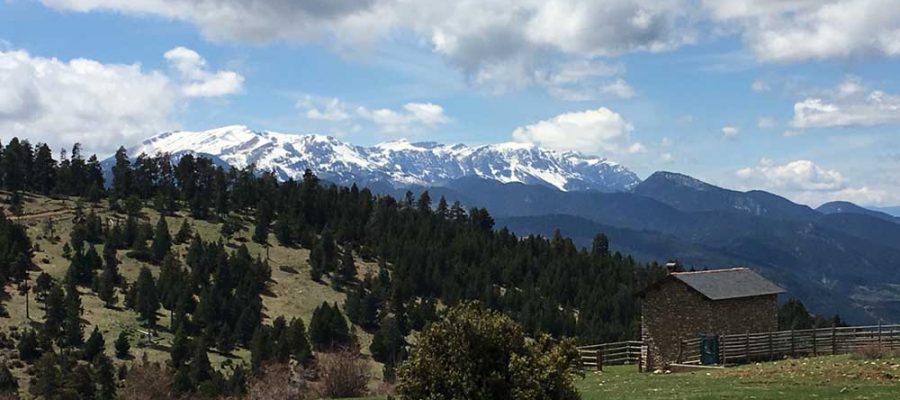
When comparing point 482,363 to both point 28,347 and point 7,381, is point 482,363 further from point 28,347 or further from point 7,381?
point 28,347

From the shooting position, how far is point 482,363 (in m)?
15.7

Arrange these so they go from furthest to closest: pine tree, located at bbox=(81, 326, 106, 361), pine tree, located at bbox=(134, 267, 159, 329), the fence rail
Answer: pine tree, located at bbox=(134, 267, 159, 329)
pine tree, located at bbox=(81, 326, 106, 361)
the fence rail

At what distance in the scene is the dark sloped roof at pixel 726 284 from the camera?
5144 centimetres

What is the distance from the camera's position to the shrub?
50.5 ft

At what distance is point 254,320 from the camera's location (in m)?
125

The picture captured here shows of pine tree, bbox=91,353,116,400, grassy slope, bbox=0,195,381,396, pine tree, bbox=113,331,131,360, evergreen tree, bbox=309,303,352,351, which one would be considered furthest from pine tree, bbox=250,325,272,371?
pine tree, bbox=91,353,116,400

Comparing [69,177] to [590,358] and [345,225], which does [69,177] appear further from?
[590,358]

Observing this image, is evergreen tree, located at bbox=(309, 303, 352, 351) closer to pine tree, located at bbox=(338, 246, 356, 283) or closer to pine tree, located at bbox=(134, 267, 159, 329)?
pine tree, located at bbox=(134, 267, 159, 329)

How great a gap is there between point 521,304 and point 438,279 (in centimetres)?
1880

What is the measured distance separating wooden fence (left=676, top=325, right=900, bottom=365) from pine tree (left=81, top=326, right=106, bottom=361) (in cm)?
8364

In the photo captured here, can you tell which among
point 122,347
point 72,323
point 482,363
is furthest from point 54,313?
point 482,363

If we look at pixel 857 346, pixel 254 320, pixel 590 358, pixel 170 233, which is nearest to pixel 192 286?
pixel 254 320

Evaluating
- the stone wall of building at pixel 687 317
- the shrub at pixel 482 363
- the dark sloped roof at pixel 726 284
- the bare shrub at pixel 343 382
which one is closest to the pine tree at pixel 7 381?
the bare shrub at pixel 343 382

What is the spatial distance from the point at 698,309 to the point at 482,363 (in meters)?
38.9
